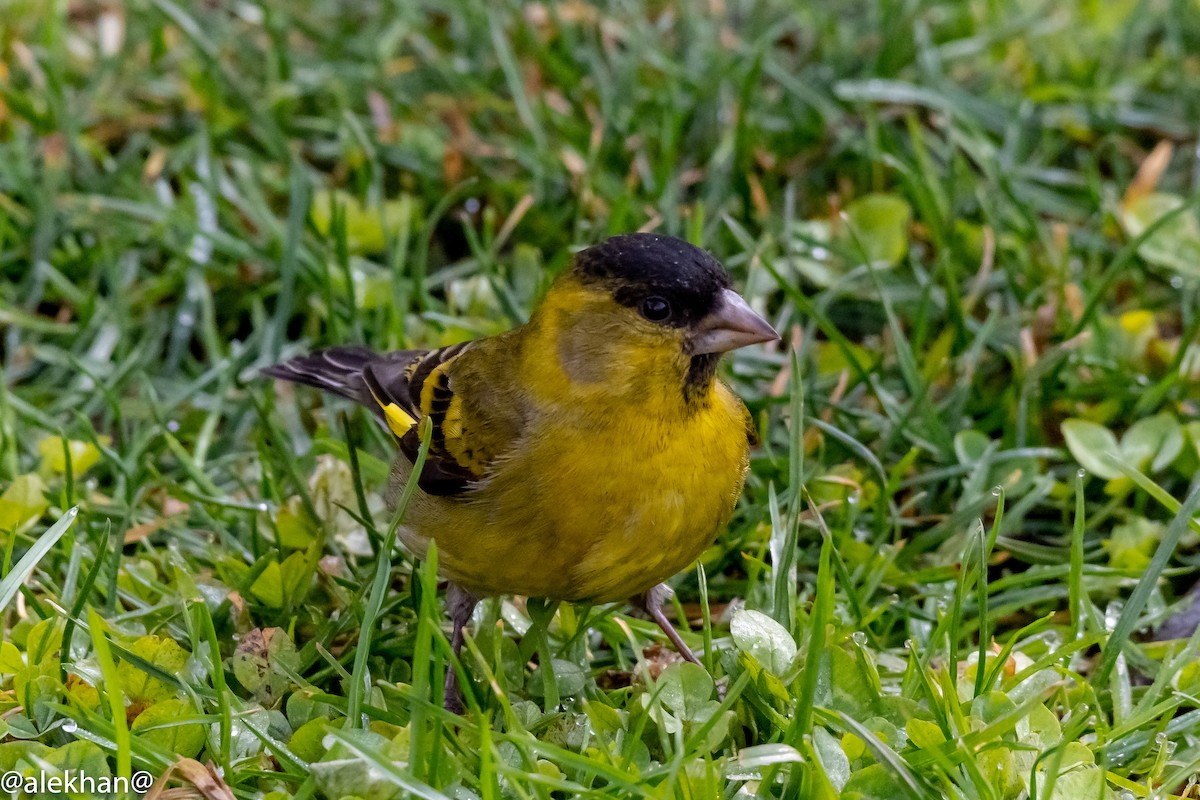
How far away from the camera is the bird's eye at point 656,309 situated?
3152 millimetres

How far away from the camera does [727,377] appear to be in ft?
14.7

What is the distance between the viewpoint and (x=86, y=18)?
6285mm

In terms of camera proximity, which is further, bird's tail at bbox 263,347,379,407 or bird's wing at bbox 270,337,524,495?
bird's tail at bbox 263,347,379,407

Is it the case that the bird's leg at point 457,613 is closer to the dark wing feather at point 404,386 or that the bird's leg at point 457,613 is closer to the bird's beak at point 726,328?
the dark wing feather at point 404,386

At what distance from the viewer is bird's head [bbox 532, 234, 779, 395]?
3.13 m

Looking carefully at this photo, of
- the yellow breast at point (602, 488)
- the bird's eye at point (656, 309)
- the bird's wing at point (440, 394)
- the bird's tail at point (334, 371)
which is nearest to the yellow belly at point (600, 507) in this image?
the yellow breast at point (602, 488)

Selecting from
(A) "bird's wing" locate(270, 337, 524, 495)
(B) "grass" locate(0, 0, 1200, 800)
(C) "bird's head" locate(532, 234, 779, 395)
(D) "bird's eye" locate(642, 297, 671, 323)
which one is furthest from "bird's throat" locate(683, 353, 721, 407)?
(A) "bird's wing" locate(270, 337, 524, 495)

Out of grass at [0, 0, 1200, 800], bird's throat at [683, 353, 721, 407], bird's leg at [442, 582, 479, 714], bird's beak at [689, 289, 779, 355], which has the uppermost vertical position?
bird's beak at [689, 289, 779, 355]

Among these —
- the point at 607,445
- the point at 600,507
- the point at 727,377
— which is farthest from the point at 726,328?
the point at 727,377

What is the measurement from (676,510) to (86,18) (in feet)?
14.7

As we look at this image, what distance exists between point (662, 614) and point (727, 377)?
112cm

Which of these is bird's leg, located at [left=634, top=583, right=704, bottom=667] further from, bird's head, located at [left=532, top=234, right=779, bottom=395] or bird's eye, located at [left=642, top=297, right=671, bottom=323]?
bird's eye, located at [left=642, top=297, right=671, bottom=323]

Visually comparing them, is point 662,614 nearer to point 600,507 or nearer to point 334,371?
point 600,507

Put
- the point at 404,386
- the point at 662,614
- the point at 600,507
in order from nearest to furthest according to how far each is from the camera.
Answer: the point at 600,507, the point at 662,614, the point at 404,386
